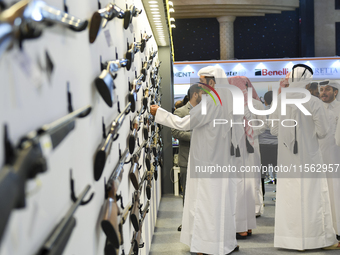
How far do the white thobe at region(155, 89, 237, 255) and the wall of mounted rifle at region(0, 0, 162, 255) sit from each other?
1992 millimetres

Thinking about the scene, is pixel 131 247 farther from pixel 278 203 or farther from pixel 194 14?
pixel 194 14

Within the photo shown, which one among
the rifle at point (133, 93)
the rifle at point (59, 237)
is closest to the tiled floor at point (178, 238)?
the rifle at point (133, 93)

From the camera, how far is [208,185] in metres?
3.63

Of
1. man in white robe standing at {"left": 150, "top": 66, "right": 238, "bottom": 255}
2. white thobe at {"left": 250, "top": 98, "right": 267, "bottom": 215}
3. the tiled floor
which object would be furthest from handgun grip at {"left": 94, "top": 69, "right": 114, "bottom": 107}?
white thobe at {"left": 250, "top": 98, "right": 267, "bottom": 215}

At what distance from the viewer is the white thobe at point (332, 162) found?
4.14 m

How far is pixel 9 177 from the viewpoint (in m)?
0.56

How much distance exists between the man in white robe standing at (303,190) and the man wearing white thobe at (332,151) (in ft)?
0.86

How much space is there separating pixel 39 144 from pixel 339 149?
4246 mm

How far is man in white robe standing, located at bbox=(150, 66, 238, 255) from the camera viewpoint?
11.8 ft

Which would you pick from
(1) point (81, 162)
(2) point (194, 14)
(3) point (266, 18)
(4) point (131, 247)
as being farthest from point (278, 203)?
(3) point (266, 18)

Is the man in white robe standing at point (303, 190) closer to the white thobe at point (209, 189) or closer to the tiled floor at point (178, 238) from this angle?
the tiled floor at point (178, 238)

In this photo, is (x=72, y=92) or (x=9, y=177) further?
(x=72, y=92)

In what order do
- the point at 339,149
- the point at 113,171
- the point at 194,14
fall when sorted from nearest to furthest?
1. the point at 113,171
2. the point at 339,149
3. the point at 194,14

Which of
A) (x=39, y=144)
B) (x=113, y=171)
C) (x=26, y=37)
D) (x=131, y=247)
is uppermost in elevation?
(x=26, y=37)
